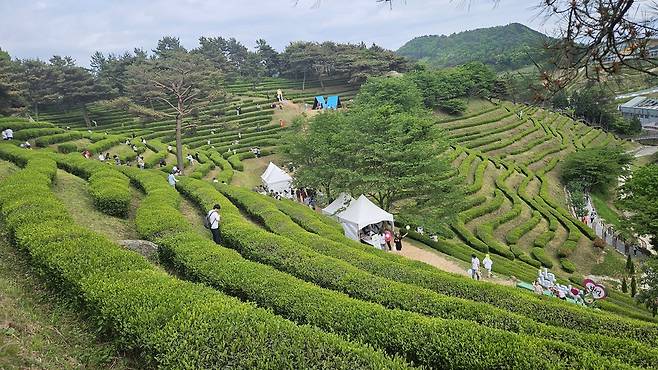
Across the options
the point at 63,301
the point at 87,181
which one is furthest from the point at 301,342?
the point at 87,181

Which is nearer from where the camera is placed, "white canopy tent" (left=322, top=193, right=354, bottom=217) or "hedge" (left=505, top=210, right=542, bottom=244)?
"white canopy tent" (left=322, top=193, right=354, bottom=217)

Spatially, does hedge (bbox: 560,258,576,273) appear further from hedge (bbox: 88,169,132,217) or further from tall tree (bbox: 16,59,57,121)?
tall tree (bbox: 16,59,57,121)

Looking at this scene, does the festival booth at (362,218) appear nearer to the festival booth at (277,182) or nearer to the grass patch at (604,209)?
the festival booth at (277,182)

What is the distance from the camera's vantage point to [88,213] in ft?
37.5

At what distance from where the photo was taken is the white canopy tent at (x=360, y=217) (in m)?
16.6

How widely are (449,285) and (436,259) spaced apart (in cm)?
760

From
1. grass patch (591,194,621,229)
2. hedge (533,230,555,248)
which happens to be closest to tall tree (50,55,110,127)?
hedge (533,230,555,248)

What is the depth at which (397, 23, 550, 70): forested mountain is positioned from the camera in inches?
4077

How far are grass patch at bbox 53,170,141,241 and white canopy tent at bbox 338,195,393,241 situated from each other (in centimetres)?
793

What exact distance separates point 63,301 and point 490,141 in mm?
40327

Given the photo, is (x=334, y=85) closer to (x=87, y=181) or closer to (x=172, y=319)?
(x=87, y=181)

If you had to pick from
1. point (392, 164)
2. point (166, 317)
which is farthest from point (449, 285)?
point (392, 164)

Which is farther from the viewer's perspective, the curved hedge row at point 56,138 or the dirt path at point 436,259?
the curved hedge row at point 56,138

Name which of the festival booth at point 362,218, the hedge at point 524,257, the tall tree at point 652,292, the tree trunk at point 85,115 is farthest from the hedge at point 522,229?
the tree trunk at point 85,115
